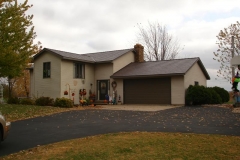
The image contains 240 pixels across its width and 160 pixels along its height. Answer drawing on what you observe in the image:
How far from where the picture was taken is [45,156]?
5855 mm

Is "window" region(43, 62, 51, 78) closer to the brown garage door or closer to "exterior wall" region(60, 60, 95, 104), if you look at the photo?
"exterior wall" region(60, 60, 95, 104)

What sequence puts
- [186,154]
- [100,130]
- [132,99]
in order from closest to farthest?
1. [186,154]
2. [100,130]
3. [132,99]

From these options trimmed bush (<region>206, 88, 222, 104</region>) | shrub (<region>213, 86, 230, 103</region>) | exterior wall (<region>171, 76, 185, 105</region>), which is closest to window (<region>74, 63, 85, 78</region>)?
exterior wall (<region>171, 76, 185, 105</region>)

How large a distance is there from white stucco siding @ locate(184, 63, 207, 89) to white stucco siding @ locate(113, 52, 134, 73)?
664 centimetres

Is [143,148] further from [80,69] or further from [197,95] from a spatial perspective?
[80,69]

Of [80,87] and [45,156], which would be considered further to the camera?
[80,87]

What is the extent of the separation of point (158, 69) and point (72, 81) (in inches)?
299

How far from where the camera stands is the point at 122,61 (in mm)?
24812

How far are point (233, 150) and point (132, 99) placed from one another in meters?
16.8

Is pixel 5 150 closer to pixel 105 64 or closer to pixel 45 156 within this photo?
pixel 45 156

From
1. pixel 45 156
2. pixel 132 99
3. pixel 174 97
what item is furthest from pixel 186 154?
pixel 132 99

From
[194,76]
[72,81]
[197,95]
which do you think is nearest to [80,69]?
[72,81]

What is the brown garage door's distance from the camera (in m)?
21.0

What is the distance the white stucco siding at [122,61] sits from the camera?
77.8ft
